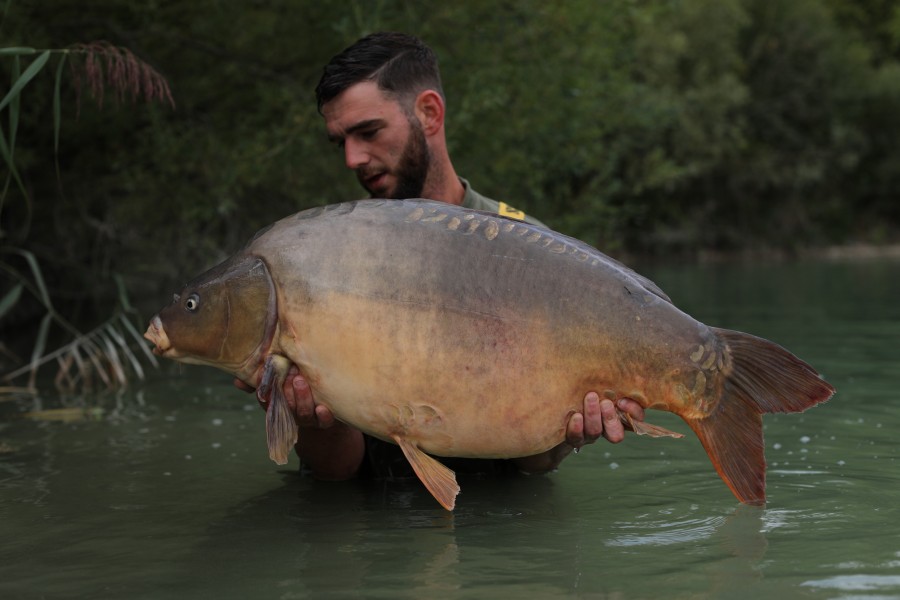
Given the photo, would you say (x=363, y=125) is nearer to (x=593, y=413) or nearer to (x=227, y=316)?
(x=227, y=316)

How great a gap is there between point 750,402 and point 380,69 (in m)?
1.71

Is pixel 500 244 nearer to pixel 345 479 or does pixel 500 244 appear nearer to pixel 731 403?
pixel 731 403

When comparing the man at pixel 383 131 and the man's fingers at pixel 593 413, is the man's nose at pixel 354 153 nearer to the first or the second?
the man at pixel 383 131

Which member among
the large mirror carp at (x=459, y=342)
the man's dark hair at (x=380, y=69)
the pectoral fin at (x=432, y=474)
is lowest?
the pectoral fin at (x=432, y=474)

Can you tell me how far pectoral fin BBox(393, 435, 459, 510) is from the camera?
3.25 meters

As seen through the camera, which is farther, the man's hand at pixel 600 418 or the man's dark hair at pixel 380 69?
the man's dark hair at pixel 380 69

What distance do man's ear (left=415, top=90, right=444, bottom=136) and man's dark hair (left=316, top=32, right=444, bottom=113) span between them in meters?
0.03

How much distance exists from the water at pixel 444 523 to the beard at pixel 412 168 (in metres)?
1.03

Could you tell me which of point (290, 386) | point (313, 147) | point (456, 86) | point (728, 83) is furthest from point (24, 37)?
point (728, 83)

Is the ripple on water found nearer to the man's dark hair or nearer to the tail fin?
the tail fin

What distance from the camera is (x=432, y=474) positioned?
3.28m

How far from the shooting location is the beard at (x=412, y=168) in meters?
4.05

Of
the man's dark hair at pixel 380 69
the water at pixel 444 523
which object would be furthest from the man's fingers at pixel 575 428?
the man's dark hair at pixel 380 69

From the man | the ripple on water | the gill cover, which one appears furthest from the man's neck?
the ripple on water
